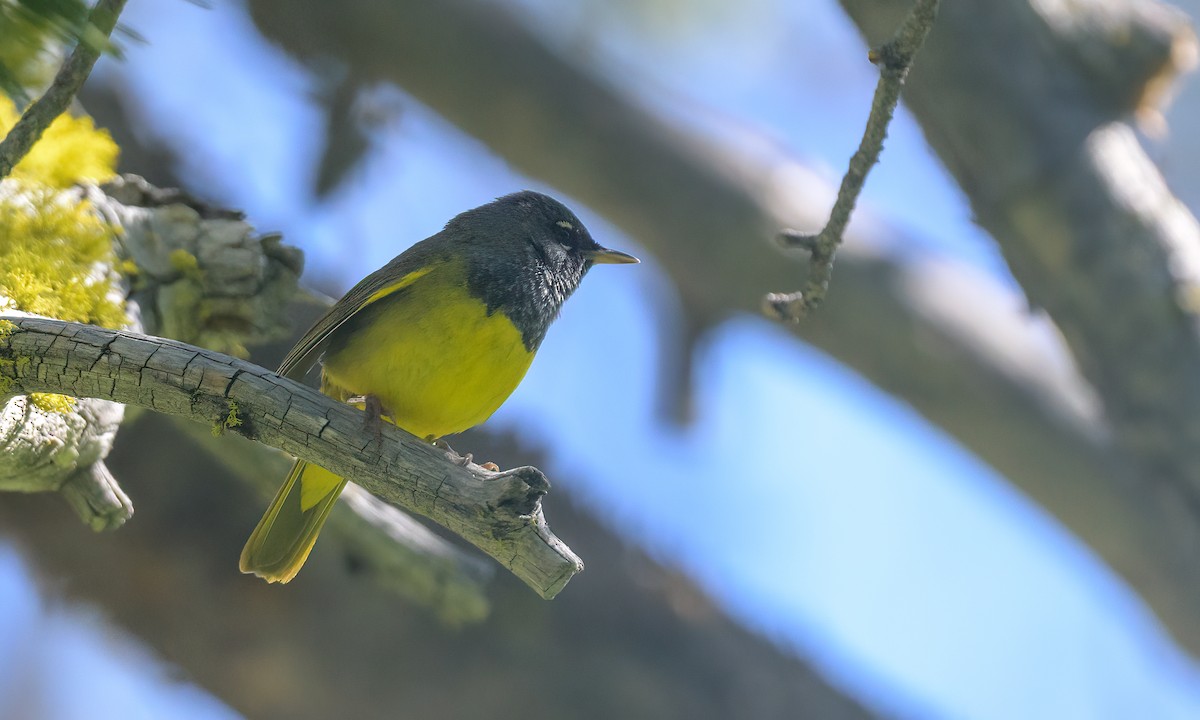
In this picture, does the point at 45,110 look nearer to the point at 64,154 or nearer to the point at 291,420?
the point at 291,420

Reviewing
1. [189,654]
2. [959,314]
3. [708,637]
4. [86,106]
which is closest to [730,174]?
[959,314]

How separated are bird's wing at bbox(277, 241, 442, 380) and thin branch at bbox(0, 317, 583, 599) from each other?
93 cm

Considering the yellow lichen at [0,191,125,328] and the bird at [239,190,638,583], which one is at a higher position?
the bird at [239,190,638,583]

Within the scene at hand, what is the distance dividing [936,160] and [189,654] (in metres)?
4.65

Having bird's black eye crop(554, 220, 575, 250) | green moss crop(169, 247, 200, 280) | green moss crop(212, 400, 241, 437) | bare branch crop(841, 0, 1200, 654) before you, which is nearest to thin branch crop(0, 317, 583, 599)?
green moss crop(212, 400, 241, 437)

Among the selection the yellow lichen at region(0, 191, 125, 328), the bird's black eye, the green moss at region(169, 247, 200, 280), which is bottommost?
the yellow lichen at region(0, 191, 125, 328)

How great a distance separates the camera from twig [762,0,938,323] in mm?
2926

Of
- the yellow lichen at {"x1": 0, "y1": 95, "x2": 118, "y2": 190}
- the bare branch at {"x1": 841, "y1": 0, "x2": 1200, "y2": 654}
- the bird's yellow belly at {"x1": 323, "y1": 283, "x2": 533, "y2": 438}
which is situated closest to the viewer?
the bird's yellow belly at {"x1": 323, "y1": 283, "x2": 533, "y2": 438}

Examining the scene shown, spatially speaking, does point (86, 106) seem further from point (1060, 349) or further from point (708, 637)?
point (1060, 349)

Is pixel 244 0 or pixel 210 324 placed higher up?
pixel 244 0

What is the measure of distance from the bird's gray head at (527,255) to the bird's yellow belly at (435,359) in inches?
4.0

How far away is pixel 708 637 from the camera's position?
22.3 feet

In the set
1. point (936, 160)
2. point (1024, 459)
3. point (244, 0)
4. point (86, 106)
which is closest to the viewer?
point (936, 160)

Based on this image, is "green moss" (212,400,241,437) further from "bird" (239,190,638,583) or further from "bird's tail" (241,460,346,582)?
"bird's tail" (241,460,346,582)
